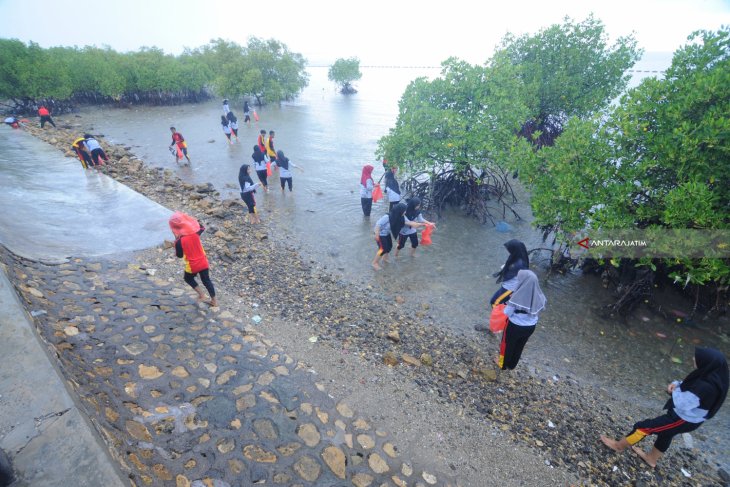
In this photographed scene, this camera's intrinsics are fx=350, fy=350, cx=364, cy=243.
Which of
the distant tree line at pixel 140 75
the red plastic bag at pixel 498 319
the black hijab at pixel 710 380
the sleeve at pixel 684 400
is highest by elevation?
the distant tree line at pixel 140 75

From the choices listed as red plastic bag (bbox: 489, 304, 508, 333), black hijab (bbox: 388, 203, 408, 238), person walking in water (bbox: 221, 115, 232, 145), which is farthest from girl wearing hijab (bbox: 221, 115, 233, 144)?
red plastic bag (bbox: 489, 304, 508, 333)

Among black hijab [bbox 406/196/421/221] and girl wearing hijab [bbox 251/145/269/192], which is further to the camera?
girl wearing hijab [bbox 251/145/269/192]

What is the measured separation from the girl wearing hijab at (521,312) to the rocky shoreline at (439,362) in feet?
1.93

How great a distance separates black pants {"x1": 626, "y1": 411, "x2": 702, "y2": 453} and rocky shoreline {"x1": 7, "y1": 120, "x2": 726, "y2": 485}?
16.4 inches

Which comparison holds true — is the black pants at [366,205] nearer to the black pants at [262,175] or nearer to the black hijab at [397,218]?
the black hijab at [397,218]

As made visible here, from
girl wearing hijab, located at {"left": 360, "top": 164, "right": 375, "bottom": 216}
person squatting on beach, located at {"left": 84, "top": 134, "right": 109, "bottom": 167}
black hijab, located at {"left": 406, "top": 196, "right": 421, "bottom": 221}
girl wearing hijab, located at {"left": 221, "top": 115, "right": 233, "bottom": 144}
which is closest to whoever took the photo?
black hijab, located at {"left": 406, "top": 196, "right": 421, "bottom": 221}

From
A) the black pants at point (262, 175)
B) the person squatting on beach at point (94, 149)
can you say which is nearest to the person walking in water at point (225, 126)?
the person squatting on beach at point (94, 149)

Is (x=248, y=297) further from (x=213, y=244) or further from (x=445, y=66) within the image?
(x=445, y=66)

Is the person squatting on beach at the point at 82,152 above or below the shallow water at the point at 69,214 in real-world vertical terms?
above

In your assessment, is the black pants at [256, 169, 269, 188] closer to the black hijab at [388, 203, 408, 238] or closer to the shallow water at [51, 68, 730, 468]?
the shallow water at [51, 68, 730, 468]

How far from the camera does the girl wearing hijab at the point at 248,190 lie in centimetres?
981

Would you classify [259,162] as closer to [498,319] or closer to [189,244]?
[189,244]

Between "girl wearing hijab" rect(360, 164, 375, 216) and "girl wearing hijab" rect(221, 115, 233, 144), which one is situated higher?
"girl wearing hijab" rect(221, 115, 233, 144)

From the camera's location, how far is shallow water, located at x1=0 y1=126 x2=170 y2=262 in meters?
7.09
